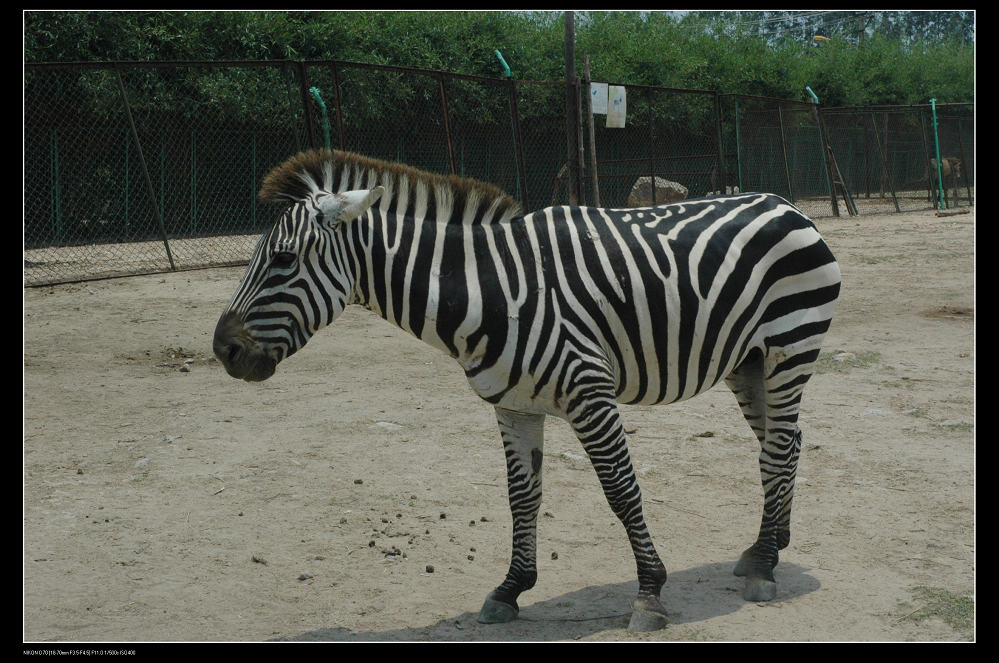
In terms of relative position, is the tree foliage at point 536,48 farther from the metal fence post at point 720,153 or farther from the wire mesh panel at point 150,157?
the metal fence post at point 720,153

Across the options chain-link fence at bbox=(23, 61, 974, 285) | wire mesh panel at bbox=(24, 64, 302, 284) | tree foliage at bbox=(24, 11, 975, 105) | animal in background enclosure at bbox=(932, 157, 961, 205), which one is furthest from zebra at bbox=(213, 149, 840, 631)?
animal in background enclosure at bbox=(932, 157, 961, 205)

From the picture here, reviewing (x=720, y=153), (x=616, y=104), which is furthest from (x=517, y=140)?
(x=720, y=153)

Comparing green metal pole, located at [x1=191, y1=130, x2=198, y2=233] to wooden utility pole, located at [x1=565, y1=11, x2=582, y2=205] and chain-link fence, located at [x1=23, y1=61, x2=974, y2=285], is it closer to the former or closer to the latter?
chain-link fence, located at [x1=23, y1=61, x2=974, y2=285]

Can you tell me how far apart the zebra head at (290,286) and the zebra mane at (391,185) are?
11cm

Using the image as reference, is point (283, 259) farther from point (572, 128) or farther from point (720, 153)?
point (720, 153)

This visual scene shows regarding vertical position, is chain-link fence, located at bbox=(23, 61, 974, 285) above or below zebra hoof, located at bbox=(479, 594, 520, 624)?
above

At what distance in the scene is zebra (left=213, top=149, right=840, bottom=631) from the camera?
11.0 ft

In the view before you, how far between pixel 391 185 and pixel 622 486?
4.81ft

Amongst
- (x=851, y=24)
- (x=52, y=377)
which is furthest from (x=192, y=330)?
(x=851, y=24)

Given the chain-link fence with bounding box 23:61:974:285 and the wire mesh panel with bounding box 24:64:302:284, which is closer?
the chain-link fence with bounding box 23:61:974:285

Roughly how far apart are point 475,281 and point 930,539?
8.25 ft

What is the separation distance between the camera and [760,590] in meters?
3.79

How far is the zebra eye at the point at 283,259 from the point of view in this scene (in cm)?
331

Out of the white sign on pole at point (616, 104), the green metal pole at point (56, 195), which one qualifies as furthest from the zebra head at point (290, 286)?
the green metal pole at point (56, 195)
